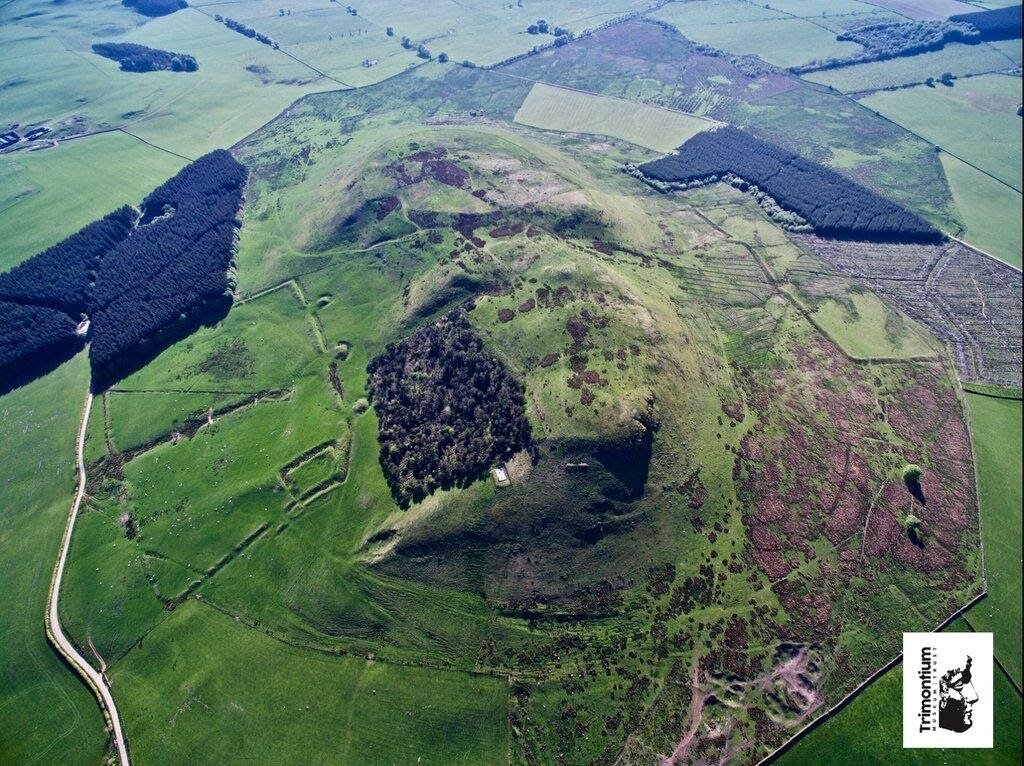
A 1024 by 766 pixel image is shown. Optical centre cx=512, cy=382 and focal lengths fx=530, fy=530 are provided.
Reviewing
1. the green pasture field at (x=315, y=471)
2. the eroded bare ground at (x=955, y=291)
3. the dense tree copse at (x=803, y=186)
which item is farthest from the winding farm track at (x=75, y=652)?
the dense tree copse at (x=803, y=186)

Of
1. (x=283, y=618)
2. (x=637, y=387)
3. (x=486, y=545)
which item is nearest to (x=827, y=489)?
(x=637, y=387)

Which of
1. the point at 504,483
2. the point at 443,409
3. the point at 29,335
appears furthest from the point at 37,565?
the point at 504,483

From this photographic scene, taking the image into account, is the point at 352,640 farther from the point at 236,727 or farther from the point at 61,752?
the point at 61,752

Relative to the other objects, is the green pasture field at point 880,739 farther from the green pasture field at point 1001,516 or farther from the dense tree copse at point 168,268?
the dense tree copse at point 168,268

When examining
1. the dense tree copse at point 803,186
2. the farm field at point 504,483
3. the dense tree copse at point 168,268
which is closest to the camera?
the farm field at point 504,483

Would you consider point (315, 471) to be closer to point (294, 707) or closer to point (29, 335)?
point (294, 707)

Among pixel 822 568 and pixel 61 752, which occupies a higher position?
pixel 822 568
